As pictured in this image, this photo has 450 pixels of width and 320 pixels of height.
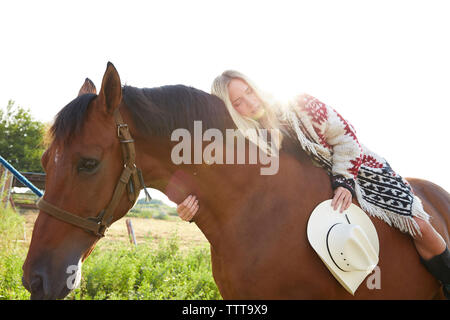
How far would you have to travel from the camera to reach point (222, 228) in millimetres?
2154

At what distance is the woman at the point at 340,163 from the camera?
2.23 meters

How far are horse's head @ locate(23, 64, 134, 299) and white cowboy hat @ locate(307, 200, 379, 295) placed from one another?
1.26 meters

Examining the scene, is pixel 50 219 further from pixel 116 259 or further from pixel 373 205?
pixel 116 259

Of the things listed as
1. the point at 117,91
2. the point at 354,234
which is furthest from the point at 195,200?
the point at 354,234

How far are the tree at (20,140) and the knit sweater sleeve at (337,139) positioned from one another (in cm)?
2378

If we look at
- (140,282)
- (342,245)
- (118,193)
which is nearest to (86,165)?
(118,193)

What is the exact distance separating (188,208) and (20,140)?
28.5 m

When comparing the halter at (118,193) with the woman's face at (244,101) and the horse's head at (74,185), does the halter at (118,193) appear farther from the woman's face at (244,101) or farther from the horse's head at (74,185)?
the woman's face at (244,101)

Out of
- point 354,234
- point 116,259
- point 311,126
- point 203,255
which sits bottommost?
point 203,255

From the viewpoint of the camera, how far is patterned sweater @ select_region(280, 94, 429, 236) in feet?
7.36

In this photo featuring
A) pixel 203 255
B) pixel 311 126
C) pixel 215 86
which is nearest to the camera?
pixel 311 126

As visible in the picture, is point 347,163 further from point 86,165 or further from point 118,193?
point 86,165

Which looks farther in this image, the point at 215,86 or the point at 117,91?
the point at 215,86
